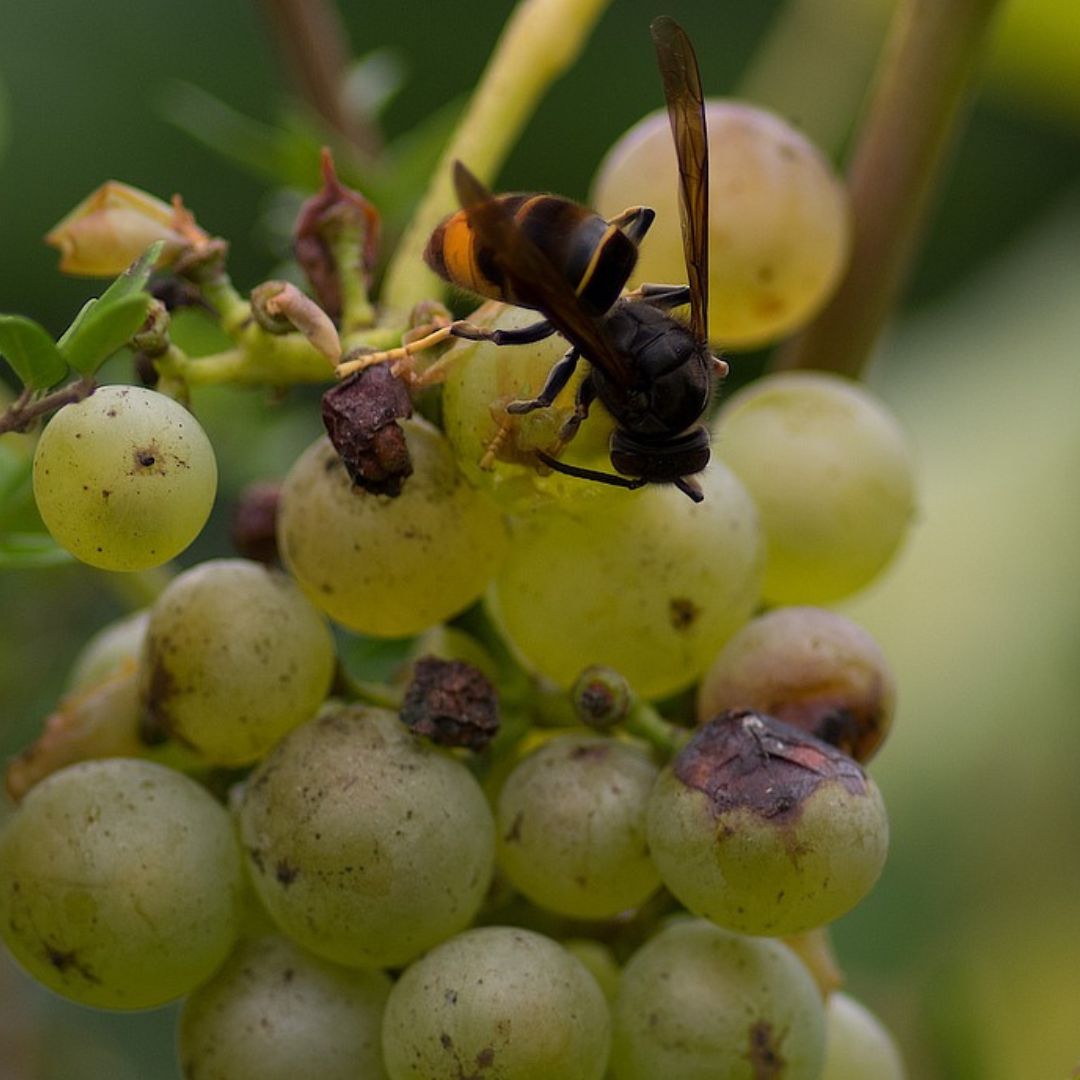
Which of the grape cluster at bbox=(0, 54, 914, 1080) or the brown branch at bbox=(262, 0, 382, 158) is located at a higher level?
the brown branch at bbox=(262, 0, 382, 158)

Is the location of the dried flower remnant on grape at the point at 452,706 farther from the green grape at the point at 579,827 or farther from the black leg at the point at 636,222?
the black leg at the point at 636,222

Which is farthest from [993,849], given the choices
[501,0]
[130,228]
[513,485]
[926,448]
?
[501,0]

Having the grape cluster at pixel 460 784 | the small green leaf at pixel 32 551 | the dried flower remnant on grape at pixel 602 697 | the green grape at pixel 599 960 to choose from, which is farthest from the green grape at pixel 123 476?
the green grape at pixel 599 960

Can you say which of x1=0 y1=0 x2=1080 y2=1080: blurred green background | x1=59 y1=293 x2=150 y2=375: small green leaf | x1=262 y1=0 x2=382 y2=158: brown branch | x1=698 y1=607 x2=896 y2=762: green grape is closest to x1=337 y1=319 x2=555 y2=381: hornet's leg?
x1=59 y1=293 x2=150 y2=375: small green leaf

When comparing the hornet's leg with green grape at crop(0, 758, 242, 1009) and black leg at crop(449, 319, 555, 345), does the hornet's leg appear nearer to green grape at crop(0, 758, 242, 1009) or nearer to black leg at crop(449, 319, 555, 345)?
black leg at crop(449, 319, 555, 345)

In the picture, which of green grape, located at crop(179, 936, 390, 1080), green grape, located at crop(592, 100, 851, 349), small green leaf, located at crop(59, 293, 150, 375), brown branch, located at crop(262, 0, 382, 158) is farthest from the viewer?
brown branch, located at crop(262, 0, 382, 158)

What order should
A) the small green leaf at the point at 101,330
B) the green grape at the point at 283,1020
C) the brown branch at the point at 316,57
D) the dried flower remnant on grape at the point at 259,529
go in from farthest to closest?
1. the brown branch at the point at 316,57
2. the dried flower remnant on grape at the point at 259,529
3. the green grape at the point at 283,1020
4. the small green leaf at the point at 101,330

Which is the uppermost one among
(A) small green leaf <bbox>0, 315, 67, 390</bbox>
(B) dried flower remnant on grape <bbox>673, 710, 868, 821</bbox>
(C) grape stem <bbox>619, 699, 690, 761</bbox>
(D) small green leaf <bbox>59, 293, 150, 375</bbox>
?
(D) small green leaf <bbox>59, 293, 150, 375</bbox>
